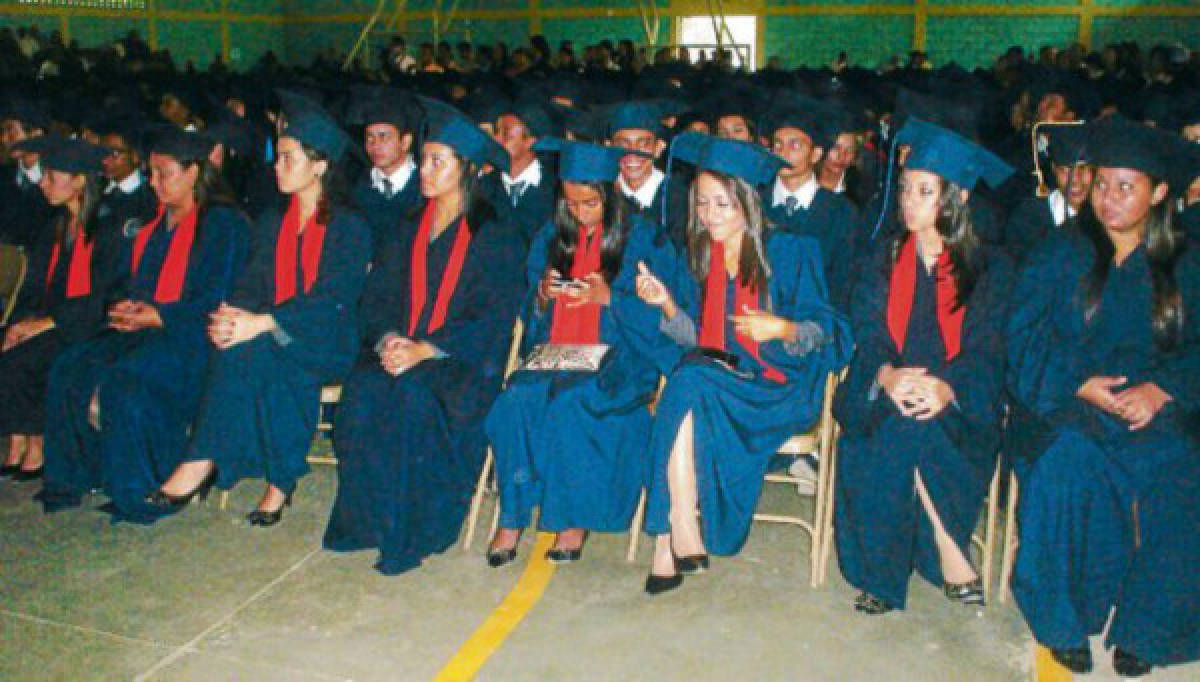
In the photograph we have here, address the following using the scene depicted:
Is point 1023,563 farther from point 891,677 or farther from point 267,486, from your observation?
point 267,486

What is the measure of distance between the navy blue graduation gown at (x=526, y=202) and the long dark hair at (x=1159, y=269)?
117 inches

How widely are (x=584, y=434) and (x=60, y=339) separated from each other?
2.60 meters

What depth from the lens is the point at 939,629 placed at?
3.47 m

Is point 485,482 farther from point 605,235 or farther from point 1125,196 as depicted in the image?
point 1125,196

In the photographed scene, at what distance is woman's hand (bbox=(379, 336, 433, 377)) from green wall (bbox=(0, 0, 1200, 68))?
1979 centimetres

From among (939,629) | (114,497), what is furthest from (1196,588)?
(114,497)

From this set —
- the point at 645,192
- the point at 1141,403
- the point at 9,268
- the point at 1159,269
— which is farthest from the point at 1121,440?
the point at 9,268

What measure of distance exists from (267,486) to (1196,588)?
3.60 m

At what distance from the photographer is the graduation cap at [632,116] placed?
199 inches

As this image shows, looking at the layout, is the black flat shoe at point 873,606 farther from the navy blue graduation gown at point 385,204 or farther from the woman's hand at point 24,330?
the woman's hand at point 24,330

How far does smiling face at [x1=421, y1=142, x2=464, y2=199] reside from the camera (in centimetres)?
418

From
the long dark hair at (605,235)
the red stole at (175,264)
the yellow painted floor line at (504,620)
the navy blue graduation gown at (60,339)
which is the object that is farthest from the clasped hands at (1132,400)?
the navy blue graduation gown at (60,339)

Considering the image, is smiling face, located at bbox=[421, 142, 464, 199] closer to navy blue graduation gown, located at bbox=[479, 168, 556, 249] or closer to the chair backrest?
navy blue graduation gown, located at bbox=[479, 168, 556, 249]

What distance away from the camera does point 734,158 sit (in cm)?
367
